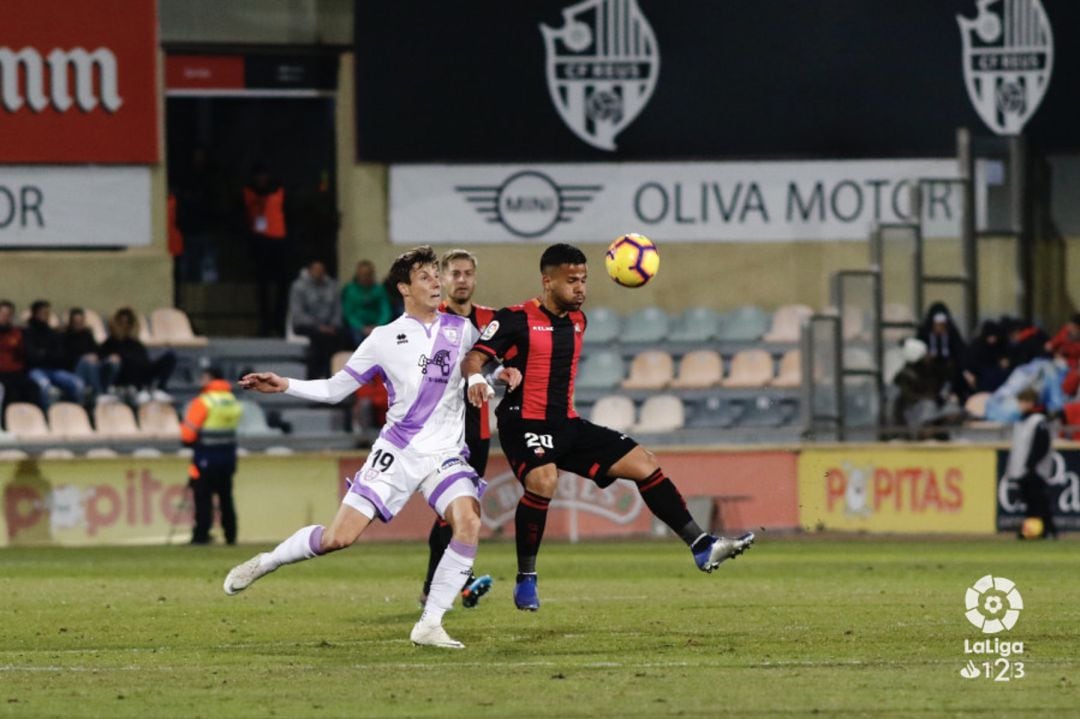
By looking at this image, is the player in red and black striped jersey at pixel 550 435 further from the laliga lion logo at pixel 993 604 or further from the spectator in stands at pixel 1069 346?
the spectator in stands at pixel 1069 346

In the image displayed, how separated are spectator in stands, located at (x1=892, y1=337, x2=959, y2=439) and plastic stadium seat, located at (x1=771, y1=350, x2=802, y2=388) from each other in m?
1.61

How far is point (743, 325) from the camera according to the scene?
25859 millimetres

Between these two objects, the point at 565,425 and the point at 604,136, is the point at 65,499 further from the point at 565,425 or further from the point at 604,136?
the point at 565,425

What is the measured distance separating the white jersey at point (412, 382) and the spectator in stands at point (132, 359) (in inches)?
522

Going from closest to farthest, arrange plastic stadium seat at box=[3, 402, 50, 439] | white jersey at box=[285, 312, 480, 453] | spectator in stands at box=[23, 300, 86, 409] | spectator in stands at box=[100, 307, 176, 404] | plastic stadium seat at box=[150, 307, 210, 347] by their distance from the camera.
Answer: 1. white jersey at box=[285, 312, 480, 453]
2. plastic stadium seat at box=[3, 402, 50, 439]
3. spectator in stands at box=[23, 300, 86, 409]
4. spectator in stands at box=[100, 307, 176, 404]
5. plastic stadium seat at box=[150, 307, 210, 347]

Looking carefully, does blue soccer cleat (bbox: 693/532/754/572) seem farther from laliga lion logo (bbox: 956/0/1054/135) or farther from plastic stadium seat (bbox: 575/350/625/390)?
laliga lion logo (bbox: 956/0/1054/135)

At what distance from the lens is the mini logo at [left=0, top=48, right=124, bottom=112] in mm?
24781

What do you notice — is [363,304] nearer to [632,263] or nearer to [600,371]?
[600,371]

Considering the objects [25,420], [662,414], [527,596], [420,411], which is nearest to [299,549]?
[420,411]

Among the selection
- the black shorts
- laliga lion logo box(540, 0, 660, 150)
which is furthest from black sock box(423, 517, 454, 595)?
laliga lion logo box(540, 0, 660, 150)

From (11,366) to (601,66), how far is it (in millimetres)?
8533

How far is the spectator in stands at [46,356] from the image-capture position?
22703 millimetres

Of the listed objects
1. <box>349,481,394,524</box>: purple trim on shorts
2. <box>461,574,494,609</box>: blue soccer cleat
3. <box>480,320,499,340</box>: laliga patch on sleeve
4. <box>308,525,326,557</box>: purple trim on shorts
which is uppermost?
<box>480,320,499,340</box>: laliga patch on sleeve

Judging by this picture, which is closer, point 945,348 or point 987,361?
point 945,348
